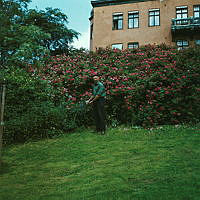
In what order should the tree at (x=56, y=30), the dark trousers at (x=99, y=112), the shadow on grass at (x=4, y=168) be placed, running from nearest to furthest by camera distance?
the shadow on grass at (x=4, y=168) < the dark trousers at (x=99, y=112) < the tree at (x=56, y=30)

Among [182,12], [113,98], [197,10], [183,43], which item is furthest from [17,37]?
[197,10]

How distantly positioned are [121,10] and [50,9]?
8.07m

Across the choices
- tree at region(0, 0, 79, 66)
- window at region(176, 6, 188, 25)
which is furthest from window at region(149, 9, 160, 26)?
tree at region(0, 0, 79, 66)

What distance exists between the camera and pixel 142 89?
11.3 m

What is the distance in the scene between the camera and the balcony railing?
25766 millimetres

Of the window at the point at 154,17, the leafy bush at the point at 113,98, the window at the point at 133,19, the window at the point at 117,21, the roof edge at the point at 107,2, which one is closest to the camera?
the leafy bush at the point at 113,98

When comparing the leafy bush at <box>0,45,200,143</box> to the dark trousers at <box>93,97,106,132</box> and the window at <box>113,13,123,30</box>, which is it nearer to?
the dark trousers at <box>93,97,106,132</box>

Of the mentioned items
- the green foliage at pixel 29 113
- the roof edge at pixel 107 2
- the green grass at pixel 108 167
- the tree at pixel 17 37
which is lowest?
the green grass at pixel 108 167

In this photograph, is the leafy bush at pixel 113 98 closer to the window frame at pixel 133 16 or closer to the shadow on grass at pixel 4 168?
the shadow on grass at pixel 4 168

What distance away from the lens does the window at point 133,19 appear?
28.7 meters

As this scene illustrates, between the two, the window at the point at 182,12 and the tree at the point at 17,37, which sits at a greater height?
the window at the point at 182,12

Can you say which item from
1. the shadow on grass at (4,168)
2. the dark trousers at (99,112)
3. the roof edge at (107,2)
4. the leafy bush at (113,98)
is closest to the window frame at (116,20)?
the roof edge at (107,2)

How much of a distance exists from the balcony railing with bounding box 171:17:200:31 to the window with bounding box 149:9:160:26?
210 cm

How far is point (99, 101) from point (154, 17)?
70.1 feet
